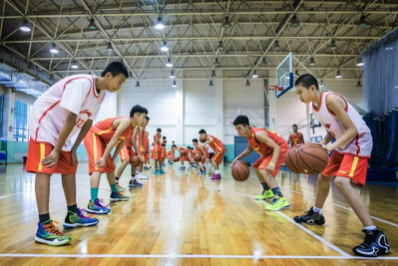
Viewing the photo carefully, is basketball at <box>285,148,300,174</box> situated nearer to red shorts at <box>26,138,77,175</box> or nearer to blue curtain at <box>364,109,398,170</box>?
red shorts at <box>26,138,77,175</box>

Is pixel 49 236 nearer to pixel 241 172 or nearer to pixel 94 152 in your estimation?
pixel 94 152

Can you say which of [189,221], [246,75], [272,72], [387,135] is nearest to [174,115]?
[246,75]

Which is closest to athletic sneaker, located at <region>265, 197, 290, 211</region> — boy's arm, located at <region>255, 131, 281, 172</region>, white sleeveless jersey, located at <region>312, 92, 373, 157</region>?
boy's arm, located at <region>255, 131, 281, 172</region>

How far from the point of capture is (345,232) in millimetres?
2760

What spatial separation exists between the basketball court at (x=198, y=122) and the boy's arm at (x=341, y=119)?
811 millimetres

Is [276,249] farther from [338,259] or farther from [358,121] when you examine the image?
[358,121]

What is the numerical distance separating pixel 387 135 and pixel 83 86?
995 centimetres

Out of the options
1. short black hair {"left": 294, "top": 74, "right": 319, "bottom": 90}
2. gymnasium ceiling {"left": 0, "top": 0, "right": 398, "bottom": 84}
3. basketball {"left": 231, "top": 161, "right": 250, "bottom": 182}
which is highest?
gymnasium ceiling {"left": 0, "top": 0, "right": 398, "bottom": 84}

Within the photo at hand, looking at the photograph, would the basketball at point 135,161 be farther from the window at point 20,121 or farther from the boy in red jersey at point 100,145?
the window at point 20,121

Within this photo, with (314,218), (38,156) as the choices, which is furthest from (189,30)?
(38,156)

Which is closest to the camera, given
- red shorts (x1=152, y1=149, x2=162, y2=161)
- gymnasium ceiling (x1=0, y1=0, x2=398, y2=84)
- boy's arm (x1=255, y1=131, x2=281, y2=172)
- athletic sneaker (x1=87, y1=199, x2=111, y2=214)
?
athletic sneaker (x1=87, y1=199, x2=111, y2=214)

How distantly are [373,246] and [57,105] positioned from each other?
8.57 ft

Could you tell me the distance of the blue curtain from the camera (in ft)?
29.6

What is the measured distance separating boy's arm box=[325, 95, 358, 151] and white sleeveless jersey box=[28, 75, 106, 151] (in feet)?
6.47
